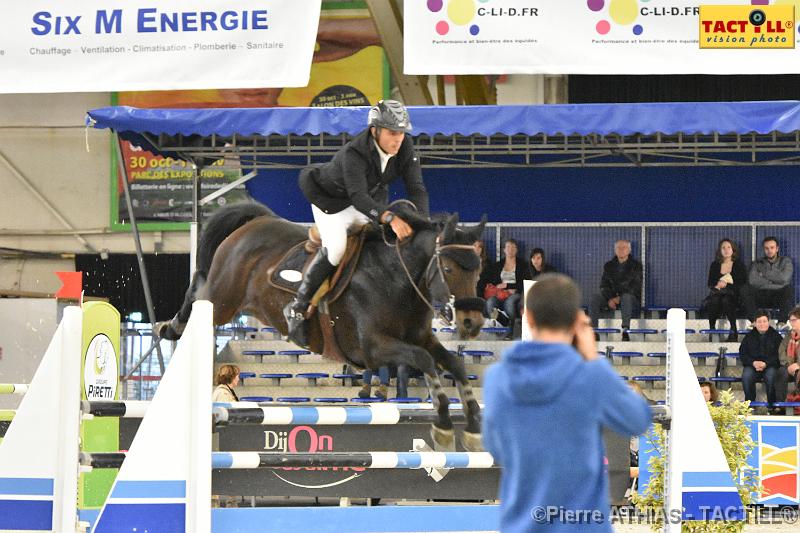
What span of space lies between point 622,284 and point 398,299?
6.70 meters

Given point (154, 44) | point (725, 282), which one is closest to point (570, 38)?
point (725, 282)

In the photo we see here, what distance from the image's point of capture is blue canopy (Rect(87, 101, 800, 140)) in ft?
31.0

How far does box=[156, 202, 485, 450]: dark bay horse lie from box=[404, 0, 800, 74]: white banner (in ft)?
15.8

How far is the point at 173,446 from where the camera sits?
417cm

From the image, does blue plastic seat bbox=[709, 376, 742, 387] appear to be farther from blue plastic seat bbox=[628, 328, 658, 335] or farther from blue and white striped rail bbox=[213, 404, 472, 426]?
blue and white striped rail bbox=[213, 404, 472, 426]

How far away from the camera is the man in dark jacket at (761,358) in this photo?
9812 millimetres

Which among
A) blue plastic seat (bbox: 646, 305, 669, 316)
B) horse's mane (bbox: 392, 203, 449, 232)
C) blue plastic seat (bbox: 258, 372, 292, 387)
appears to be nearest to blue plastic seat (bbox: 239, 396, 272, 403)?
blue plastic seat (bbox: 258, 372, 292, 387)

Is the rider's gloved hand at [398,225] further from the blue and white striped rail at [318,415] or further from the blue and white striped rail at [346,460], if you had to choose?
the blue and white striped rail at [346,460]

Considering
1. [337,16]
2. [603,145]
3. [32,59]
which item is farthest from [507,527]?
[337,16]

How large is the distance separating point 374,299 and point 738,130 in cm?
529

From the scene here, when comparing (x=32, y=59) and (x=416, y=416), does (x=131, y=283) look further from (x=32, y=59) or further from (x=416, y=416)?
(x=416, y=416)

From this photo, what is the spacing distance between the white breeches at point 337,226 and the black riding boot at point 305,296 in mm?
47

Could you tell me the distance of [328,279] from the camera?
5383 mm

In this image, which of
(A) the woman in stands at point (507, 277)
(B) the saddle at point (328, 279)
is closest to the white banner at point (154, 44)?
(A) the woman in stands at point (507, 277)
